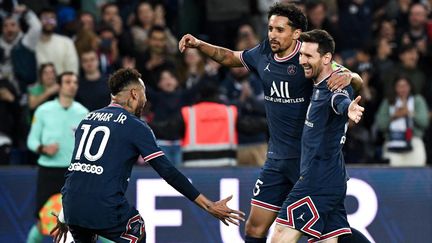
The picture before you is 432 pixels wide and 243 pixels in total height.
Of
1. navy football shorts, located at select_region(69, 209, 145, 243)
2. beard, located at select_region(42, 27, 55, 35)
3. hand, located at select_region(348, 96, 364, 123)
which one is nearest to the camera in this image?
hand, located at select_region(348, 96, 364, 123)

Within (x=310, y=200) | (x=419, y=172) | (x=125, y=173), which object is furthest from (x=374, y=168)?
(x=125, y=173)

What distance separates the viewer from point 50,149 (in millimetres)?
12117

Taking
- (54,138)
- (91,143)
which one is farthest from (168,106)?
(91,143)

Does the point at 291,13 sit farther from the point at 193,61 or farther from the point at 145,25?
the point at 145,25

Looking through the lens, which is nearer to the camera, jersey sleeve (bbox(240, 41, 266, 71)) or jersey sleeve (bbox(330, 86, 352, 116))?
jersey sleeve (bbox(330, 86, 352, 116))

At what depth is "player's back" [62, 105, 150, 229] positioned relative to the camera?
819 centimetres

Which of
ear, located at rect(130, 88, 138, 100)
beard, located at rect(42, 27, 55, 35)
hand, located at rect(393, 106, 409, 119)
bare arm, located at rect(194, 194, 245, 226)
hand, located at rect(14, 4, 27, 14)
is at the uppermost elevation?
hand, located at rect(14, 4, 27, 14)

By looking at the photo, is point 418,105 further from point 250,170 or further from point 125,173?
point 125,173

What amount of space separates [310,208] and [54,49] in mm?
6597

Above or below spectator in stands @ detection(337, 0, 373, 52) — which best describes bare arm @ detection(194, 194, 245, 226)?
below

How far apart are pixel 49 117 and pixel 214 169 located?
1.91 metres

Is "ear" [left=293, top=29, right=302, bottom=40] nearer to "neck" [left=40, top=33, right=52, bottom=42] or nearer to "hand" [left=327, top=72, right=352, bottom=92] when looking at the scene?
"hand" [left=327, top=72, right=352, bottom=92]

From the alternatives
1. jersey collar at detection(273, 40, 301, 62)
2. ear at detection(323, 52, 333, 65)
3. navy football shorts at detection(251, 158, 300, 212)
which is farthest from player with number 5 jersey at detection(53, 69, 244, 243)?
jersey collar at detection(273, 40, 301, 62)

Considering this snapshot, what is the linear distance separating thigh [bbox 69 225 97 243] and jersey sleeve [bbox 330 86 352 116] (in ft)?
6.73
